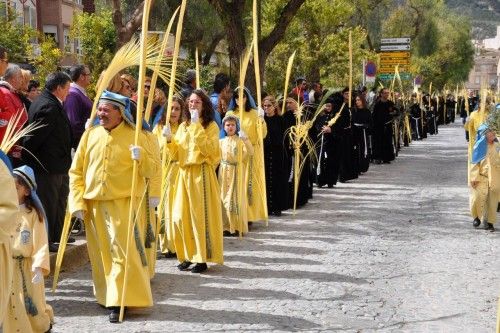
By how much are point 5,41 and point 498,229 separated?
17522 millimetres

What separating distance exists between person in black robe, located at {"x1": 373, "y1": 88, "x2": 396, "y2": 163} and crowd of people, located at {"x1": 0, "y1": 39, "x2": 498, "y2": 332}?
915 centimetres

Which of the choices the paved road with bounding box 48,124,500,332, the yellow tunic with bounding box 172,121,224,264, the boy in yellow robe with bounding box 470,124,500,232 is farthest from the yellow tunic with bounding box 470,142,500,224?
the yellow tunic with bounding box 172,121,224,264

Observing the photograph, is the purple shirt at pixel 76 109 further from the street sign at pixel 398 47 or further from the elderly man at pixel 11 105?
the street sign at pixel 398 47

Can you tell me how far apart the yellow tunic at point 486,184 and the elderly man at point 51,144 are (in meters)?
5.39

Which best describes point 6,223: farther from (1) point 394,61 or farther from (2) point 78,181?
(1) point 394,61

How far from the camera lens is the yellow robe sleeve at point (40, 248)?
5980 mm

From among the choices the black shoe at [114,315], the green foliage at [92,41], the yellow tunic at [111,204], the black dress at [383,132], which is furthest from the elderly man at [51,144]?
the green foliage at [92,41]

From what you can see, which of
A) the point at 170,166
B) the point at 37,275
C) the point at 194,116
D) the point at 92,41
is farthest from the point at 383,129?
the point at 37,275

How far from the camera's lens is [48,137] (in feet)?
28.3

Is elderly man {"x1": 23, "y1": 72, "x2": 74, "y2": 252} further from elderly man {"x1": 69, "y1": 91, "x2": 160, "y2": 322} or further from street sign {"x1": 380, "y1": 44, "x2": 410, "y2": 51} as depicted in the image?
street sign {"x1": 380, "y1": 44, "x2": 410, "y2": 51}

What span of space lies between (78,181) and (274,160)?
6.25 m

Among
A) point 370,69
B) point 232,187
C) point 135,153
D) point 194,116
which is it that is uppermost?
point 370,69

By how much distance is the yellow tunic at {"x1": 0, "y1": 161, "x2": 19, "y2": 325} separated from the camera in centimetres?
442

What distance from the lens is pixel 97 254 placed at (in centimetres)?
700
